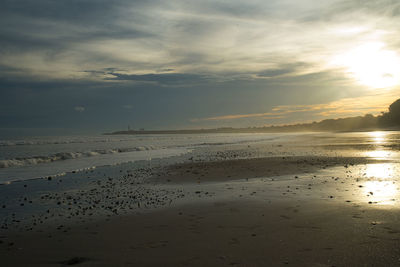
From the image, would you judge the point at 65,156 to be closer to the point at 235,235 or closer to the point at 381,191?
the point at 235,235

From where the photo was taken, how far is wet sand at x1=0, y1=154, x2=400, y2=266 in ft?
16.9

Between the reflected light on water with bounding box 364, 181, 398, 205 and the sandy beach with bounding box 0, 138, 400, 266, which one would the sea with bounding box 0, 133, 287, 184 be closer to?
the sandy beach with bounding box 0, 138, 400, 266

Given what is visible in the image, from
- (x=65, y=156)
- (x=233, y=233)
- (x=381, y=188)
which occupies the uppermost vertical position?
(x=65, y=156)

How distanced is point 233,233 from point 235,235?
0.47ft

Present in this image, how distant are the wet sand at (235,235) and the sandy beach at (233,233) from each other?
0.7 inches

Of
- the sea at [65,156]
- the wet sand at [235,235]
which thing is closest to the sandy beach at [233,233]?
the wet sand at [235,235]

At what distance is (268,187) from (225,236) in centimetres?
609

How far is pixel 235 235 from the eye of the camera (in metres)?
6.38

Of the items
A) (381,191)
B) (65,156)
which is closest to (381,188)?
(381,191)

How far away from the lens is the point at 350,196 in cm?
957

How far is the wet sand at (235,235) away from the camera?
5.16m

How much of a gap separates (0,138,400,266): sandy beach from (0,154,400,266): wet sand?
17mm

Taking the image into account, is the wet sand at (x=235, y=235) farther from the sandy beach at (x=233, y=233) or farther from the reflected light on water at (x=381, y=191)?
the reflected light on water at (x=381, y=191)

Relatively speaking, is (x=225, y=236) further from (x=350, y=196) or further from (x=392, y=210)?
(x=350, y=196)
